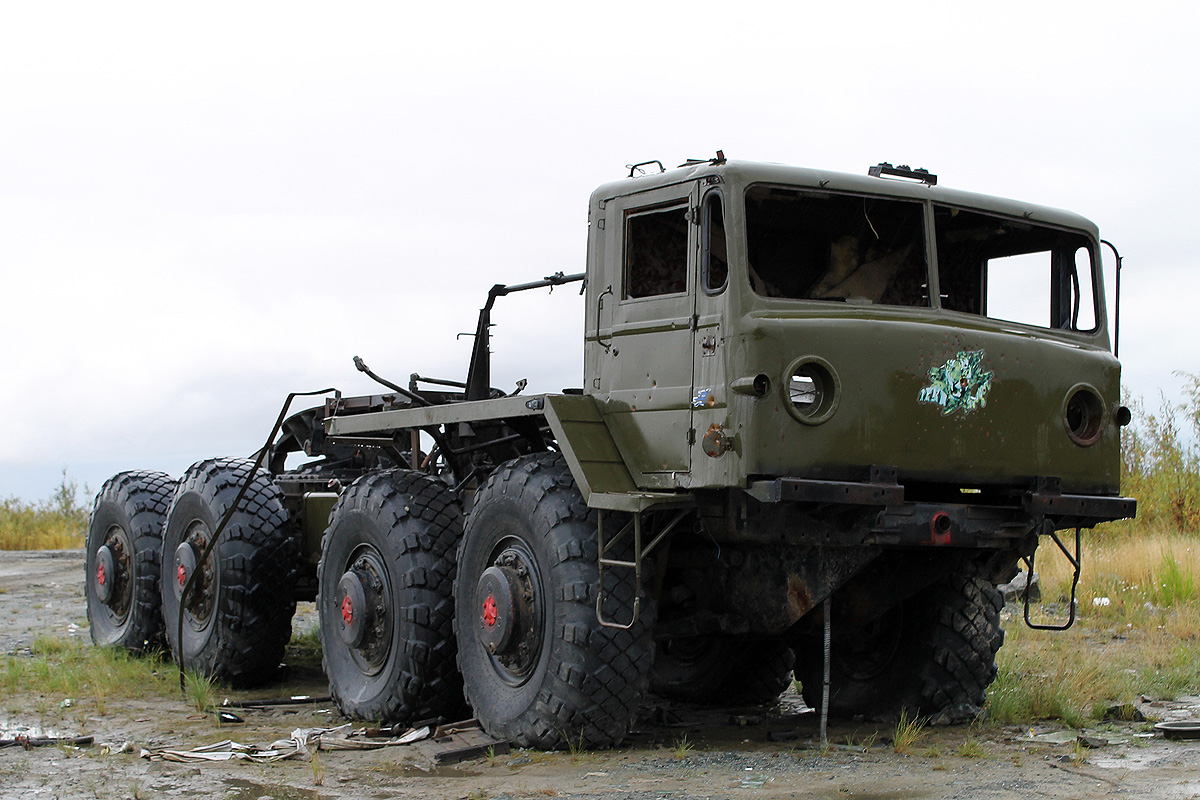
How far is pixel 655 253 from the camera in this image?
764 centimetres

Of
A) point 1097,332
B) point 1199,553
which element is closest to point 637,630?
point 1097,332

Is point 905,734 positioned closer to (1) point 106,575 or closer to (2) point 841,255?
(2) point 841,255

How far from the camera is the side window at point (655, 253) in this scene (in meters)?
7.60

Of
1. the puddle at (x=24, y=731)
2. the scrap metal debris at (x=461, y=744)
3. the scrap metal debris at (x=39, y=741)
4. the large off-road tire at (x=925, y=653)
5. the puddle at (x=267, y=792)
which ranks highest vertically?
the large off-road tire at (x=925, y=653)

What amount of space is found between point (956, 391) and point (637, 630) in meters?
2.05

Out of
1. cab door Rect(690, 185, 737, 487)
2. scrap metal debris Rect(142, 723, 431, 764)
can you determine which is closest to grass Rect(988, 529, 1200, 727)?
cab door Rect(690, 185, 737, 487)

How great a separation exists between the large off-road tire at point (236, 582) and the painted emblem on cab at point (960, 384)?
5.43m

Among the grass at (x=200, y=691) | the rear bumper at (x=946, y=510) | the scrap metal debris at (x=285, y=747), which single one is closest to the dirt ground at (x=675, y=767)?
the scrap metal debris at (x=285, y=747)

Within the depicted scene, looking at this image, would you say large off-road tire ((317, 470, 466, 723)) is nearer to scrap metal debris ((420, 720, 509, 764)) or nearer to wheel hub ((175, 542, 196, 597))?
scrap metal debris ((420, 720, 509, 764))

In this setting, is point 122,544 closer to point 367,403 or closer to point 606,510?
A: point 367,403

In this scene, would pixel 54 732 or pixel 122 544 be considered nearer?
pixel 54 732

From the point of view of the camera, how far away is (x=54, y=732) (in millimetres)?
8367

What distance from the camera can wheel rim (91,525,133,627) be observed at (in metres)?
12.1

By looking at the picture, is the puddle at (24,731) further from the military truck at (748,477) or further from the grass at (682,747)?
the grass at (682,747)
